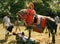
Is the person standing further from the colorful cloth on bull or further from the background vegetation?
the background vegetation

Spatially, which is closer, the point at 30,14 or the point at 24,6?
the point at 30,14

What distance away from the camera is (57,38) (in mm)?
11438

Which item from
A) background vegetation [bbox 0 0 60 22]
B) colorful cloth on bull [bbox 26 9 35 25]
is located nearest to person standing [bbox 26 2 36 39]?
colorful cloth on bull [bbox 26 9 35 25]

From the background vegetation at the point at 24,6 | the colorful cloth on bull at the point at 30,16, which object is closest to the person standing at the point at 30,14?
the colorful cloth on bull at the point at 30,16

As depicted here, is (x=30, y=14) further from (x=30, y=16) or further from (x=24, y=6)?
(x=24, y=6)

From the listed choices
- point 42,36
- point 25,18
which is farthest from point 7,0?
point 25,18

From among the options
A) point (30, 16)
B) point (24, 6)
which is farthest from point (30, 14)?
point (24, 6)

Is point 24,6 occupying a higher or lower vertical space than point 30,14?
lower

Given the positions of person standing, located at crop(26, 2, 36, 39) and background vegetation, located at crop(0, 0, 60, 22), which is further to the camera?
background vegetation, located at crop(0, 0, 60, 22)

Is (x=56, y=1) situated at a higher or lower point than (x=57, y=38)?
higher

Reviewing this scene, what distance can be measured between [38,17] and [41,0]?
25.9 feet

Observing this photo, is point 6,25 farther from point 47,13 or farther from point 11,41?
point 47,13

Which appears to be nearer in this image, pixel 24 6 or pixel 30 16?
pixel 30 16

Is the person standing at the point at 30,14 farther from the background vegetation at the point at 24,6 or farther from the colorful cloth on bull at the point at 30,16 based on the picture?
the background vegetation at the point at 24,6
